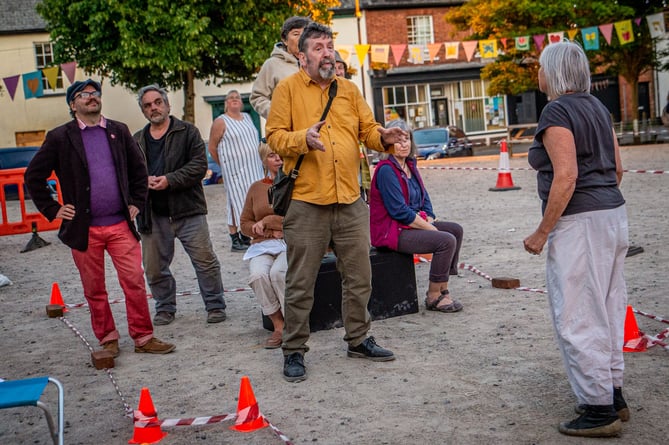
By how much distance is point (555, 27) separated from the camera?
3069cm

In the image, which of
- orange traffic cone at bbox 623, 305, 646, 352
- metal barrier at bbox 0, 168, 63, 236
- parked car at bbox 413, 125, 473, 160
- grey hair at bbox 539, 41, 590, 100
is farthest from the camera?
parked car at bbox 413, 125, 473, 160

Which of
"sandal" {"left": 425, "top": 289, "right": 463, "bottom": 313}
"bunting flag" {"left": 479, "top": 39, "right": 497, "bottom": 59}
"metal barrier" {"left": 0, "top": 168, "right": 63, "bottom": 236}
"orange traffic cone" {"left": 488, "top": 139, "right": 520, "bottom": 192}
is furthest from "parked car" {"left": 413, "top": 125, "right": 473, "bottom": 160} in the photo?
"sandal" {"left": 425, "top": 289, "right": 463, "bottom": 313}

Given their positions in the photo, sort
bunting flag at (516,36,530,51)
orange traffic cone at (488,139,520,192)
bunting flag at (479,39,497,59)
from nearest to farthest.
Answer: orange traffic cone at (488,139,520,192), bunting flag at (479,39,497,59), bunting flag at (516,36,530,51)

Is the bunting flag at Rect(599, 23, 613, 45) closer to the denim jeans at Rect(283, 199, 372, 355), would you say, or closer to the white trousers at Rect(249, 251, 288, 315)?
the white trousers at Rect(249, 251, 288, 315)

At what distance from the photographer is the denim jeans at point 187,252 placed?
731 cm

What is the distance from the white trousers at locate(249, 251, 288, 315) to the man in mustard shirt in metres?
0.73

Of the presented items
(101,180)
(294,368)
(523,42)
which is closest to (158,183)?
(101,180)

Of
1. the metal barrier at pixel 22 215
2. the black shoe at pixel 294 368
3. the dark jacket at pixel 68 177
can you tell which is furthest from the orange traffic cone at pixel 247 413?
the metal barrier at pixel 22 215

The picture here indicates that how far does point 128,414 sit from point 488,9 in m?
29.5

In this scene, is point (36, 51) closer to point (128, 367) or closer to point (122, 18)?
point (122, 18)

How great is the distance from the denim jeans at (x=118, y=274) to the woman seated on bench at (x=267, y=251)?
845mm

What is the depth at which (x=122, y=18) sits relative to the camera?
945 inches

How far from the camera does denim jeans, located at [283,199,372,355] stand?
5398 millimetres

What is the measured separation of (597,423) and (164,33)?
73.6 ft
